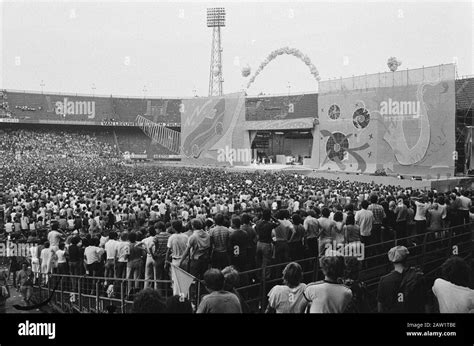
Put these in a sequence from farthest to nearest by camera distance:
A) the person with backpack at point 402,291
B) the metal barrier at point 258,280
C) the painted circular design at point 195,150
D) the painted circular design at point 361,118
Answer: the painted circular design at point 195,150
the painted circular design at point 361,118
the metal barrier at point 258,280
the person with backpack at point 402,291

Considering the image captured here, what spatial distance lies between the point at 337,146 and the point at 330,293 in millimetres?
34677

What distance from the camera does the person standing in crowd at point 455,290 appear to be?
398 centimetres

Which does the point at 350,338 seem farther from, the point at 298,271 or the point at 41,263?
the point at 41,263

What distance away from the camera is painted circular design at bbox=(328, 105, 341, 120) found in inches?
1492

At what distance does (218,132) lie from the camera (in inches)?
1874

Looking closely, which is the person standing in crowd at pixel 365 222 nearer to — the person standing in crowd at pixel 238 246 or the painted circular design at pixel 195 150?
the person standing in crowd at pixel 238 246

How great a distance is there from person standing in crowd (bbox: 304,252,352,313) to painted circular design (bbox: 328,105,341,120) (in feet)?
115

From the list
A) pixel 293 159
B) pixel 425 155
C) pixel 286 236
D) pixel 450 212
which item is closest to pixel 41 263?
pixel 286 236

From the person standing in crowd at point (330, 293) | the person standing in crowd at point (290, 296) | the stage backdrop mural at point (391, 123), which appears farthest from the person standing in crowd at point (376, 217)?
the stage backdrop mural at point (391, 123)

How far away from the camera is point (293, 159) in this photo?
1975 inches

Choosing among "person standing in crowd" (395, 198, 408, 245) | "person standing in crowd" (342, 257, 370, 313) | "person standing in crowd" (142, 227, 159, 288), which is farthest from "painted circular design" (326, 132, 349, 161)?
"person standing in crowd" (342, 257, 370, 313)

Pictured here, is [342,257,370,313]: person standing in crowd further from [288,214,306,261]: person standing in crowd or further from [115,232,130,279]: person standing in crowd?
[115,232,130,279]: person standing in crowd

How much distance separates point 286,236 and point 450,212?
14.2 feet

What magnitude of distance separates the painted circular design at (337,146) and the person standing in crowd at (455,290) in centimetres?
3356
